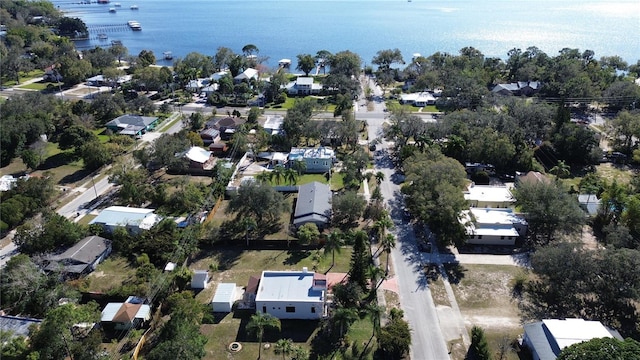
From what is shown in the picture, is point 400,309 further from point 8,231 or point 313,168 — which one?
point 8,231

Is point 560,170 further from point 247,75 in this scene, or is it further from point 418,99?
point 247,75

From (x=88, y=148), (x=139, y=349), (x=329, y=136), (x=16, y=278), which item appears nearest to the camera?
(x=139, y=349)

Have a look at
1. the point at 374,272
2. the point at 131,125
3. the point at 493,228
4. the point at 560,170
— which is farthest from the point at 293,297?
the point at 131,125

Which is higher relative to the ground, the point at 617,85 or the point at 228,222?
the point at 617,85

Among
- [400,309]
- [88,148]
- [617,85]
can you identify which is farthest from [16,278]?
[617,85]

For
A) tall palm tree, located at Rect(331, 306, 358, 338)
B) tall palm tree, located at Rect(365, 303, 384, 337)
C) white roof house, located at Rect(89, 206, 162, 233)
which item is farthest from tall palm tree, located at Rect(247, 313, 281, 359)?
white roof house, located at Rect(89, 206, 162, 233)

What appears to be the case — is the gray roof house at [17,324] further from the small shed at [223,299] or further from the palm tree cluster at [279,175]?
the palm tree cluster at [279,175]
